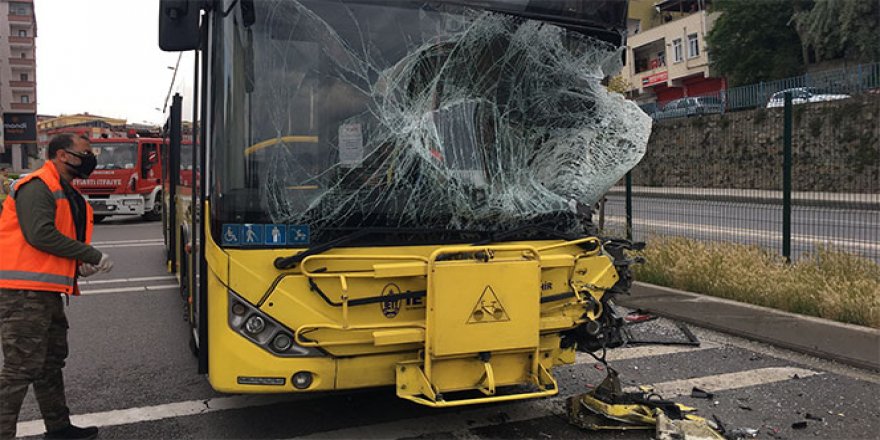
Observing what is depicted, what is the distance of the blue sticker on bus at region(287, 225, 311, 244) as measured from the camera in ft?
11.0

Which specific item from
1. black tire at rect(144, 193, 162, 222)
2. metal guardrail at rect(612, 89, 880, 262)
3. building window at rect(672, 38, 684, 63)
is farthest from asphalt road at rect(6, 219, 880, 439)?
building window at rect(672, 38, 684, 63)

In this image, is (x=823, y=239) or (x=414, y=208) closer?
(x=414, y=208)

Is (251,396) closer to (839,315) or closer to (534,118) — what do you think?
(534,118)

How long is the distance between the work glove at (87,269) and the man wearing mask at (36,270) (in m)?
0.02

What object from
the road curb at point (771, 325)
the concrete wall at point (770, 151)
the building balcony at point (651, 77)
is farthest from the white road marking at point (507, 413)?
the building balcony at point (651, 77)

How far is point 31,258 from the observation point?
3.62 metres

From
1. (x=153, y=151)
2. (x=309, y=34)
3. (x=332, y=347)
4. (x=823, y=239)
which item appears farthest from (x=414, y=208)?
(x=153, y=151)

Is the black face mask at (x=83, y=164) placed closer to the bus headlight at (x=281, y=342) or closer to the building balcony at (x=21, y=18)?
the bus headlight at (x=281, y=342)

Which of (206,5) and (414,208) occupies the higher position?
(206,5)

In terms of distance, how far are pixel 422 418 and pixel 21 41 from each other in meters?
113

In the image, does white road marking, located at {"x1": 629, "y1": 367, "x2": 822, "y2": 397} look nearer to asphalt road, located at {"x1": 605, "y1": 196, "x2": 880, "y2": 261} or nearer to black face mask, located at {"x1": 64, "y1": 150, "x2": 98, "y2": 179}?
asphalt road, located at {"x1": 605, "y1": 196, "x2": 880, "y2": 261}

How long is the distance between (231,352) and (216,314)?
8.6 inches

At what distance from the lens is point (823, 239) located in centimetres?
743

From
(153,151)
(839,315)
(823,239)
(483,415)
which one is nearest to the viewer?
(483,415)
